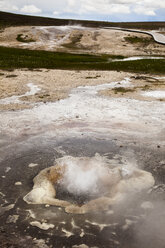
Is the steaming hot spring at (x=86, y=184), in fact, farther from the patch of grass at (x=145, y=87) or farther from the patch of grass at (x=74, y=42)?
the patch of grass at (x=74, y=42)

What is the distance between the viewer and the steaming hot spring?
1025 centimetres

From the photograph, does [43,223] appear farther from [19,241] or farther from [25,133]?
[25,133]

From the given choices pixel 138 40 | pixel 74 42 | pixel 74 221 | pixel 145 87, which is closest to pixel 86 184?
pixel 74 221

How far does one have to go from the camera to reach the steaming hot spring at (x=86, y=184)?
10.2 m

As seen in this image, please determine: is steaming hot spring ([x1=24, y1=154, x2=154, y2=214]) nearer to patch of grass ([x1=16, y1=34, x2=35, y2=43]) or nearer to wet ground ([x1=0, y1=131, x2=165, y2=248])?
wet ground ([x1=0, y1=131, x2=165, y2=248])

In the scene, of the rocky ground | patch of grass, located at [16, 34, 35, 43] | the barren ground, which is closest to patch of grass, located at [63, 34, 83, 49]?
the rocky ground

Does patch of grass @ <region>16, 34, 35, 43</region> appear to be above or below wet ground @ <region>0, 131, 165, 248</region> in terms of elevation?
above

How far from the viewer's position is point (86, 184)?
11.4 metres

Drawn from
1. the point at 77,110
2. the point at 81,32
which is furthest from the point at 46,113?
the point at 81,32

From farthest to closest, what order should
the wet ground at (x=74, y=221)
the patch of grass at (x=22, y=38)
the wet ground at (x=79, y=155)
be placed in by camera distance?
the patch of grass at (x=22, y=38)
the wet ground at (x=79, y=155)
the wet ground at (x=74, y=221)

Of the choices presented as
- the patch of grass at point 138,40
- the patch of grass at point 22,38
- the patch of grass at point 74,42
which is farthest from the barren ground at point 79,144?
the patch of grass at point 22,38

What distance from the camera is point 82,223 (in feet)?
30.1

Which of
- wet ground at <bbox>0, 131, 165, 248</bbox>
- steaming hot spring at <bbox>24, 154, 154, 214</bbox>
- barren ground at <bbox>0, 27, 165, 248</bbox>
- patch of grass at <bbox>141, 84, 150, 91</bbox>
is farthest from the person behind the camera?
patch of grass at <bbox>141, 84, 150, 91</bbox>

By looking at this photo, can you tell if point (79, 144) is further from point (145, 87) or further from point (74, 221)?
point (145, 87)
